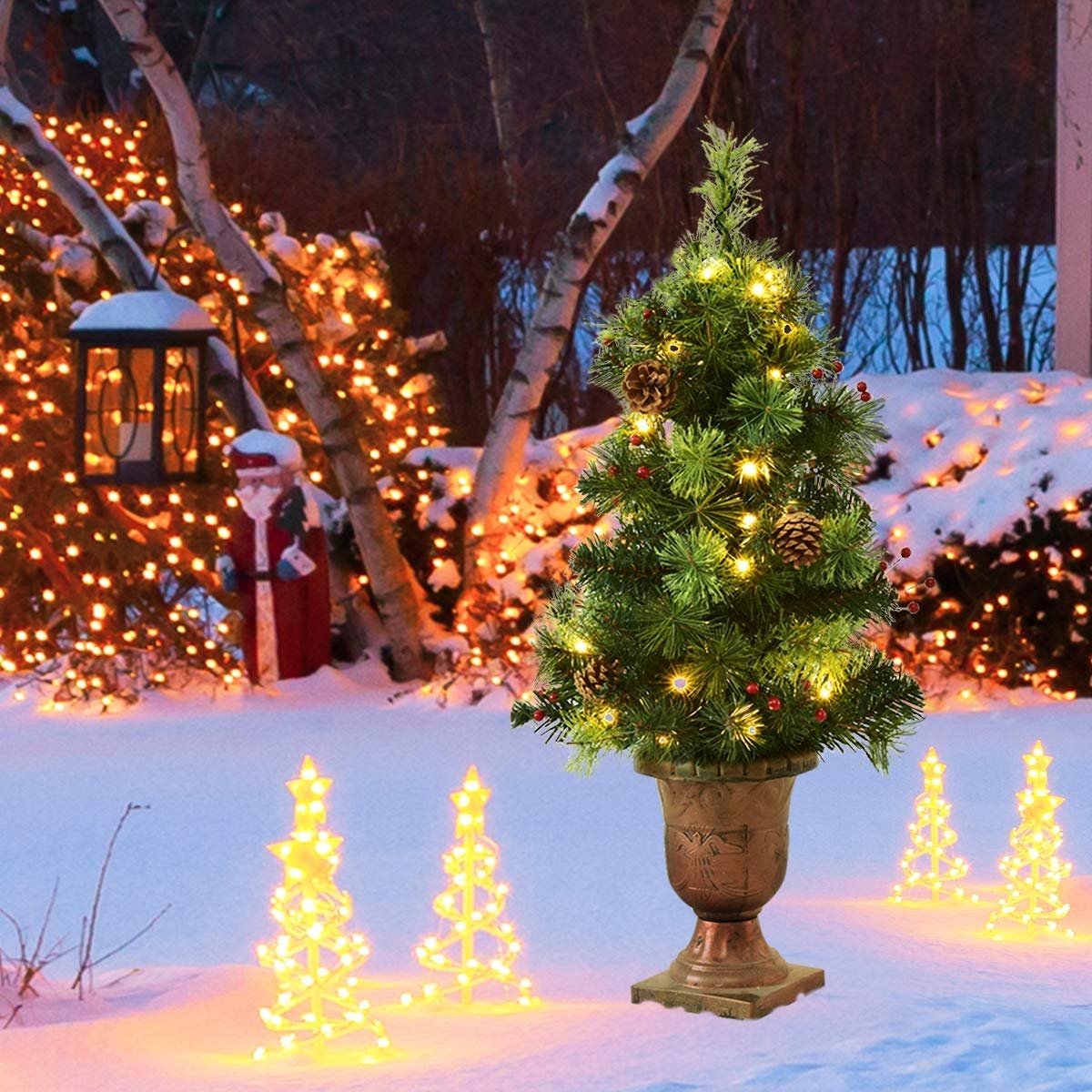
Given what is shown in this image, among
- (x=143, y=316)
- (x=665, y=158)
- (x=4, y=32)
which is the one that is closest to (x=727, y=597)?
(x=143, y=316)

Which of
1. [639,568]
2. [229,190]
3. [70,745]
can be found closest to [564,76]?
[229,190]

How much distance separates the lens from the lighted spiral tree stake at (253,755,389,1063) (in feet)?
15.0

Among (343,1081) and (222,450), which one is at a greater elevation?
(222,450)

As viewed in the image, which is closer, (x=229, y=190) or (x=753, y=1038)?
(x=753, y=1038)

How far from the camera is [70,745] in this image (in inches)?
352

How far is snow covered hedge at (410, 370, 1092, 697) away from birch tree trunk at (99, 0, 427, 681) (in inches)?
13.1

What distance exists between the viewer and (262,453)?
375 inches

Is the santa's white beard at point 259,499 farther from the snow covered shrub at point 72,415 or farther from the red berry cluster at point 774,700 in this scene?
the red berry cluster at point 774,700

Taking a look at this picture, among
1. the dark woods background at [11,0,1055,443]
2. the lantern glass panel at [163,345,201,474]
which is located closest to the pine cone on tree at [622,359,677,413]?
the lantern glass panel at [163,345,201,474]

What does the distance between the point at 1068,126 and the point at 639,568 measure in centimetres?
741

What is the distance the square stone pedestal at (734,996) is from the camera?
4.89 meters

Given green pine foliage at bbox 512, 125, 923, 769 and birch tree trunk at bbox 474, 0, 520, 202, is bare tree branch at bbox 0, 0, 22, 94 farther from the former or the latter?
birch tree trunk at bbox 474, 0, 520, 202

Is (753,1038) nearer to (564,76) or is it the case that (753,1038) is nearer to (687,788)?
(687,788)

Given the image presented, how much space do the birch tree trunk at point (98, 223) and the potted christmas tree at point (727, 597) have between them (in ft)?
15.5
